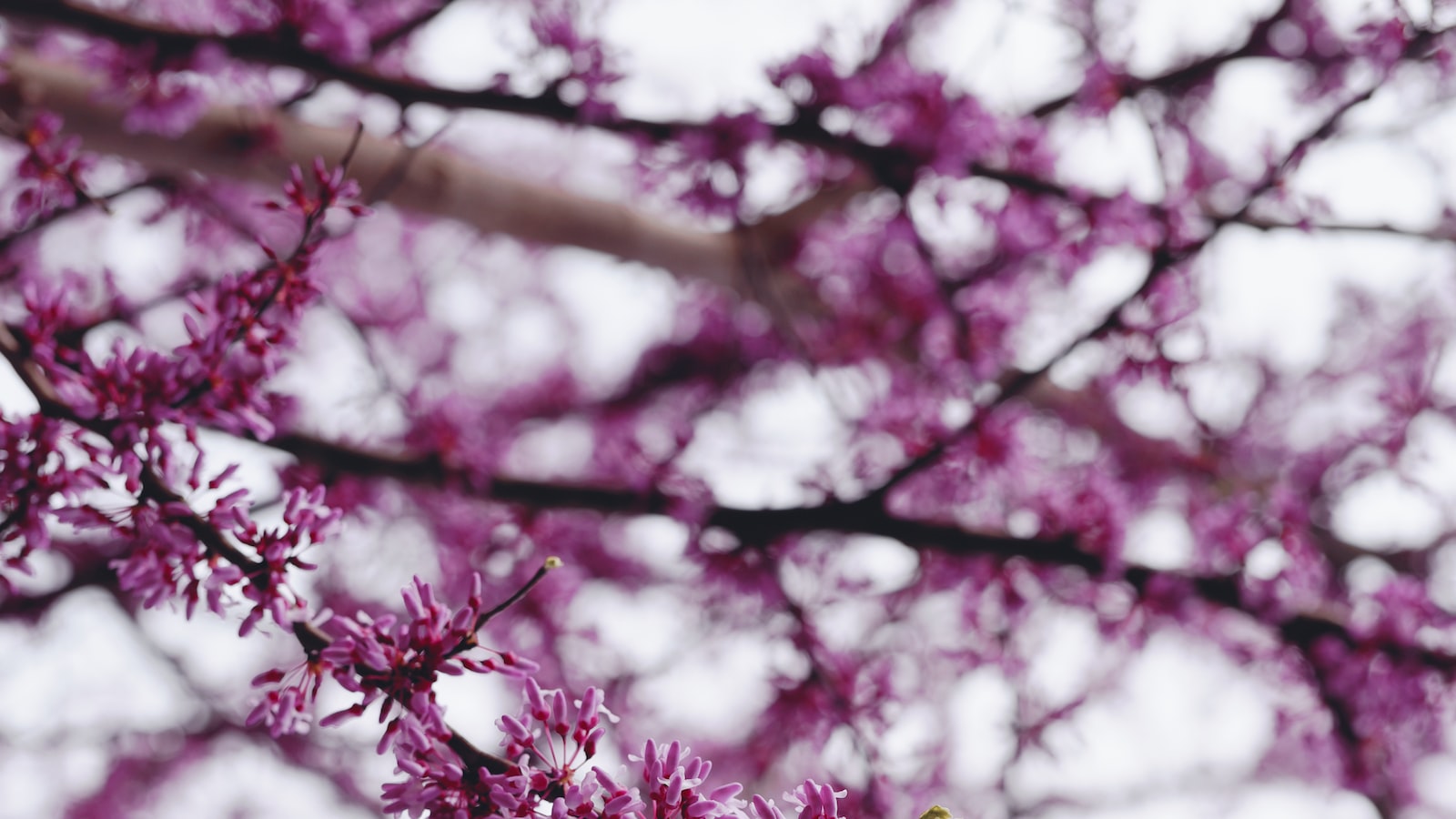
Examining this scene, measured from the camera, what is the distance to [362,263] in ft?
22.9

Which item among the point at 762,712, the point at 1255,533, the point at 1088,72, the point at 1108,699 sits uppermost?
the point at 1088,72

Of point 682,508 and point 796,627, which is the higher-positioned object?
point 682,508

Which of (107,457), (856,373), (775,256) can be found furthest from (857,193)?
(107,457)

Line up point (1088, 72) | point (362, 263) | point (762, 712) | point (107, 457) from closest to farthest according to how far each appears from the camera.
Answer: point (107, 457)
point (762, 712)
point (1088, 72)
point (362, 263)

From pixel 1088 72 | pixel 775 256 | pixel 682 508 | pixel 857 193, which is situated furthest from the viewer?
pixel 775 256

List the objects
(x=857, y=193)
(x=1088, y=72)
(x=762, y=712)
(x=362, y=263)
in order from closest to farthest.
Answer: (x=762, y=712) → (x=1088, y=72) → (x=857, y=193) → (x=362, y=263)

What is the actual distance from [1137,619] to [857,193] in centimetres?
212

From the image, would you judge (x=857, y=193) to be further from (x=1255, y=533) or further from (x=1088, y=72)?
(x=1255, y=533)

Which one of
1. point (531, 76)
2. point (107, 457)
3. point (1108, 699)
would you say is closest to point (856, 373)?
point (531, 76)

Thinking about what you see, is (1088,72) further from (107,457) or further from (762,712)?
(107,457)

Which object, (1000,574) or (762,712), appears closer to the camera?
(1000,574)

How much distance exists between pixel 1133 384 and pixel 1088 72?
114cm

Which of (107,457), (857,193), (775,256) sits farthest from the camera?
(775,256)

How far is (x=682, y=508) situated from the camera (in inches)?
104
